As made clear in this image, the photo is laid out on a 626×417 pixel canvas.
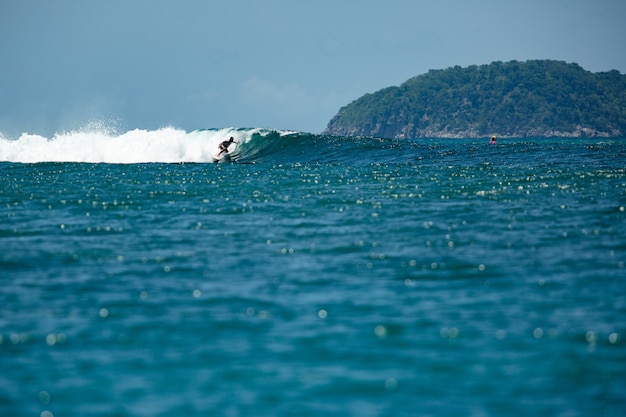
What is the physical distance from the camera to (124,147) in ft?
220

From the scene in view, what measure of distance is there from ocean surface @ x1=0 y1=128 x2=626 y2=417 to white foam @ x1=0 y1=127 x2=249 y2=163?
36.3m

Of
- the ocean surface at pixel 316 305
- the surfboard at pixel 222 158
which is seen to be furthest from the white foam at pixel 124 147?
the ocean surface at pixel 316 305

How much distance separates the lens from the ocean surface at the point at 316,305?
959 centimetres

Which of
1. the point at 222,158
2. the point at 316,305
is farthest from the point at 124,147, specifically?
the point at 316,305

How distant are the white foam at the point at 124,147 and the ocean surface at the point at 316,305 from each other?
3628cm

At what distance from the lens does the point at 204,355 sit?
35.8 feet

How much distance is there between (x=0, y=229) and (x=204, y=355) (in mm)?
13793

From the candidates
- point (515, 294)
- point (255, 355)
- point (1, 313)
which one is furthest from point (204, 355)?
point (515, 294)

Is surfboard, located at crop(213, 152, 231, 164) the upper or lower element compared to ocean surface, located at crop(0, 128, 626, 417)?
upper

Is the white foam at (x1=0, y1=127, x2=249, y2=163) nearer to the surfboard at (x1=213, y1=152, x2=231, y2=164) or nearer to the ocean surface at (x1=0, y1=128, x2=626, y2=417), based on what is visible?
the surfboard at (x1=213, y1=152, x2=231, y2=164)

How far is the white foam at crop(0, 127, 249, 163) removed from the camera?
216ft

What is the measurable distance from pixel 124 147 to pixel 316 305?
2232 inches

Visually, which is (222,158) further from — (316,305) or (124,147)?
(316,305)

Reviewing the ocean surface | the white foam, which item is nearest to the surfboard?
the white foam
